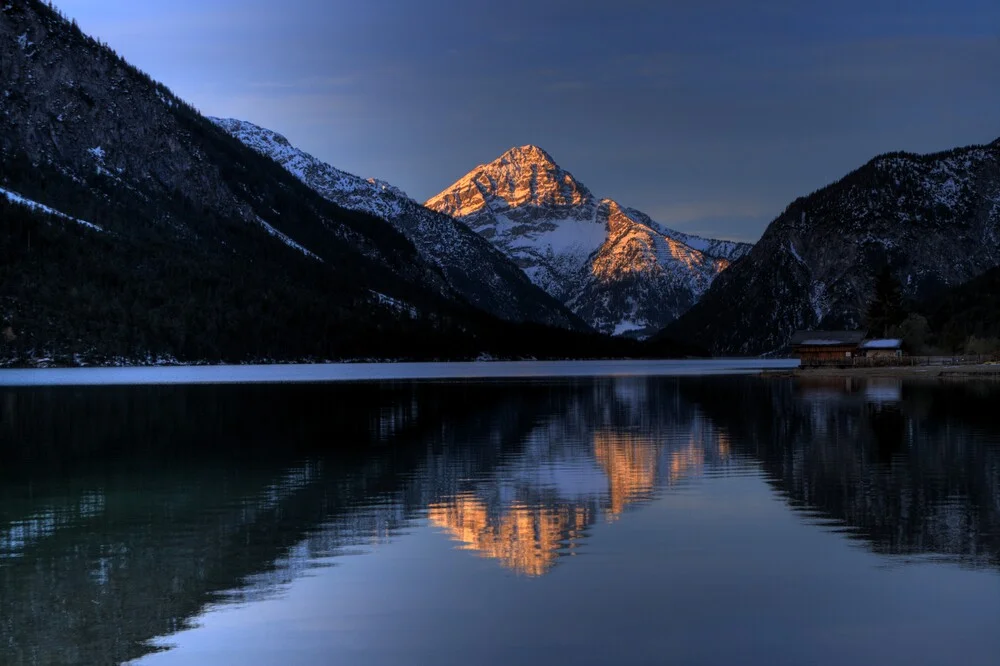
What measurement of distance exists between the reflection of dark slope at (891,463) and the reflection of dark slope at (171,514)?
13578 millimetres

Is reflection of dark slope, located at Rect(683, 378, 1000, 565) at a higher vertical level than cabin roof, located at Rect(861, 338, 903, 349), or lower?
lower

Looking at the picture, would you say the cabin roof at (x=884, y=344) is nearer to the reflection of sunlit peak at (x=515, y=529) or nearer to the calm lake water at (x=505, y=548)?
the calm lake water at (x=505, y=548)

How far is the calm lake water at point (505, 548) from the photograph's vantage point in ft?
67.4

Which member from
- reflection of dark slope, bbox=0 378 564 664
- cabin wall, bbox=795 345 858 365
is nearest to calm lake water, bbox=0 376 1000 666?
reflection of dark slope, bbox=0 378 564 664

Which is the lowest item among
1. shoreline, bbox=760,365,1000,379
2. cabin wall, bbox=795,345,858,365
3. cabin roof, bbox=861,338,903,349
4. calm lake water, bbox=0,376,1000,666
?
calm lake water, bbox=0,376,1000,666

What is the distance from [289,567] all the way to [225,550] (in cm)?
311

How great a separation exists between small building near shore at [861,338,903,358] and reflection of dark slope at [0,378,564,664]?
12369 centimetres

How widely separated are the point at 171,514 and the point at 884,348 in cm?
16750

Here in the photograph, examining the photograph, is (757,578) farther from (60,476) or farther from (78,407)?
(78,407)

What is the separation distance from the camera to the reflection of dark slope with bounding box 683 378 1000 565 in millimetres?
30938

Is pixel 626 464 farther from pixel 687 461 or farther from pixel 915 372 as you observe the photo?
pixel 915 372

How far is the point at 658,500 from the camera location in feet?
126

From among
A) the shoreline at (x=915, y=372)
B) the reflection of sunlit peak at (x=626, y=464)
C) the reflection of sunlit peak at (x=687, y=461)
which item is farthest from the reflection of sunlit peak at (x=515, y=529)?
the shoreline at (x=915, y=372)

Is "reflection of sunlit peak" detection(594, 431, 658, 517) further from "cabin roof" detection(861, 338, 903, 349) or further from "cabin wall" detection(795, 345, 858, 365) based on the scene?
"cabin wall" detection(795, 345, 858, 365)
